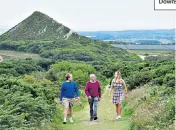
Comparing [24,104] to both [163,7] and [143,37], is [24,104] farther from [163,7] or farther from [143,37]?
[143,37]

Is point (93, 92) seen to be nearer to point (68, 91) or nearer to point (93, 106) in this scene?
point (93, 106)

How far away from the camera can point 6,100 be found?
13.0m

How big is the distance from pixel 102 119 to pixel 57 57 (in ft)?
196

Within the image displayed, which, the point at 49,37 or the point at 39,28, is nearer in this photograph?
the point at 49,37

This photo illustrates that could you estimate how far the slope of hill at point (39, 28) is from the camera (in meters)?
101

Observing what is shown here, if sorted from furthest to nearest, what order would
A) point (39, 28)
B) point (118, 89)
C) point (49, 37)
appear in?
point (39, 28) → point (49, 37) → point (118, 89)

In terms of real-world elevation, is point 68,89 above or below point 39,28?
below

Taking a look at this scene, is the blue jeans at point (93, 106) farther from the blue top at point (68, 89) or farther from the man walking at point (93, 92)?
the blue top at point (68, 89)

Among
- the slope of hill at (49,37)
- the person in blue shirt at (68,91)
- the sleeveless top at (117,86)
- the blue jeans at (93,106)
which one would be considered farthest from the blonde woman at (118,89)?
the slope of hill at (49,37)

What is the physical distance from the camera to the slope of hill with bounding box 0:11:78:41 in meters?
101

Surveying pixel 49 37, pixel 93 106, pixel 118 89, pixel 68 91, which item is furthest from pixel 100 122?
pixel 49 37

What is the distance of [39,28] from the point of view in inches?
4058

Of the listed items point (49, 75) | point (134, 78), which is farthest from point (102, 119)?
point (49, 75)

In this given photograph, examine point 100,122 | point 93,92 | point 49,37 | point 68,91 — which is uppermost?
point 49,37
